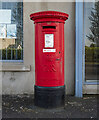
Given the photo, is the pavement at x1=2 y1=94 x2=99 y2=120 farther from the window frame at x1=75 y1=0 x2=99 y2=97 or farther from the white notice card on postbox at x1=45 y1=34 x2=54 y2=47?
the white notice card on postbox at x1=45 y1=34 x2=54 y2=47

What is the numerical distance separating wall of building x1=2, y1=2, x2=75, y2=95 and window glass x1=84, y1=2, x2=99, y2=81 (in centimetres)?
47

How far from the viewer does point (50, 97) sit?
182 inches

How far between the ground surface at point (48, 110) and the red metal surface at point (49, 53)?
0.62m


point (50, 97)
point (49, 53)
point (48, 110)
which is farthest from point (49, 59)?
point (48, 110)

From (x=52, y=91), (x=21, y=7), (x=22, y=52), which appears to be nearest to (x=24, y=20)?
(x=21, y=7)

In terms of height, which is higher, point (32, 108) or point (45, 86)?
point (45, 86)

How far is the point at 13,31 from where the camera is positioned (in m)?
6.34

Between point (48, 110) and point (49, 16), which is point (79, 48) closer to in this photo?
point (49, 16)

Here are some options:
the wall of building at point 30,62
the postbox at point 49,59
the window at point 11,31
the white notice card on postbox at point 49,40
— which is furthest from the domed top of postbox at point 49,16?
the window at point 11,31

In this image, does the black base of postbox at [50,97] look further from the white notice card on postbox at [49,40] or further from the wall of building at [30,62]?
the wall of building at [30,62]

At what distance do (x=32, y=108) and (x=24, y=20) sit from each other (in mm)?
2693

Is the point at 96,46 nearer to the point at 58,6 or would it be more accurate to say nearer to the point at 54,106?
the point at 58,6

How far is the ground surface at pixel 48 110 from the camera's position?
434cm

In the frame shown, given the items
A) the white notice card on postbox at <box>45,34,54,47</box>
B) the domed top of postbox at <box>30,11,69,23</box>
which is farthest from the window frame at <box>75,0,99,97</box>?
the white notice card on postbox at <box>45,34,54,47</box>
